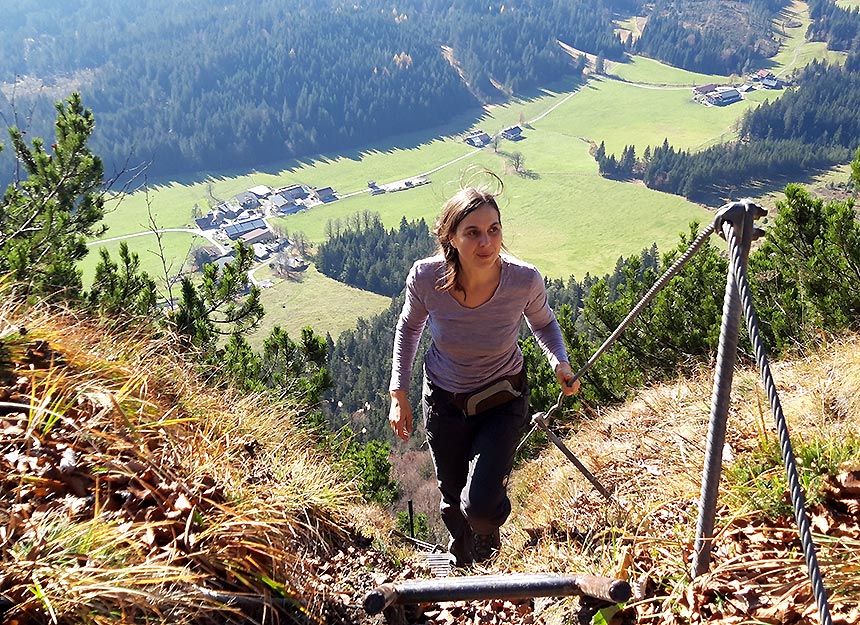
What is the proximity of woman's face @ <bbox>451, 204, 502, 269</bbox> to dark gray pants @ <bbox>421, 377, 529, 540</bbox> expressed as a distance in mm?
743

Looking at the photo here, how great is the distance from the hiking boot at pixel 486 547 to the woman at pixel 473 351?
408 millimetres

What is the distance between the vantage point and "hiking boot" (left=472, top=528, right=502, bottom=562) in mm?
3590

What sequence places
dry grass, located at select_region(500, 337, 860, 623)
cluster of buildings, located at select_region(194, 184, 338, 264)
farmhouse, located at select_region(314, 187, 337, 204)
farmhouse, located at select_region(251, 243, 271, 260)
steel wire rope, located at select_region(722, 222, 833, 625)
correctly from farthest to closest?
farmhouse, located at select_region(314, 187, 337, 204)
cluster of buildings, located at select_region(194, 184, 338, 264)
farmhouse, located at select_region(251, 243, 271, 260)
dry grass, located at select_region(500, 337, 860, 623)
steel wire rope, located at select_region(722, 222, 833, 625)

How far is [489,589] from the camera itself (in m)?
2.43

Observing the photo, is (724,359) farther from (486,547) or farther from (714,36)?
(714,36)

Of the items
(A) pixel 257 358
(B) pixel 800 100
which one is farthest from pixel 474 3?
(A) pixel 257 358

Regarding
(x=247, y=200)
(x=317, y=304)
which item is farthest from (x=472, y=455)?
(x=247, y=200)

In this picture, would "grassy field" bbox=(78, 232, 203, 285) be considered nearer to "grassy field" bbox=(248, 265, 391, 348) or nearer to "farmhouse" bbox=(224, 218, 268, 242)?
"farmhouse" bbox=(224, 218, 268, 242)

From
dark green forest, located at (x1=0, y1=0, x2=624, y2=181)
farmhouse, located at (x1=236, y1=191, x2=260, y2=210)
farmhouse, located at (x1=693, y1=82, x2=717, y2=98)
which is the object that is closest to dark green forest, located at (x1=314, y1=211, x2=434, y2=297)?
farmhouse, located at (x1=236, y1=191, x2=260, y2=210)

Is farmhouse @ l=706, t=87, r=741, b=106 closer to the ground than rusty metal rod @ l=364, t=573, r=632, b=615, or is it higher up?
closer to the ground

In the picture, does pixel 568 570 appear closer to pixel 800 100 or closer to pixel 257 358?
pixel 257 358

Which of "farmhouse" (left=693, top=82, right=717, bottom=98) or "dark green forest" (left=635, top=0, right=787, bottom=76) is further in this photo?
"dark green forest" (left=635, top=0, right=787, bottom=76)

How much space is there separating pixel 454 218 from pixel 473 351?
0.67 m

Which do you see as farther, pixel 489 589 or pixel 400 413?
pixel 400 413
